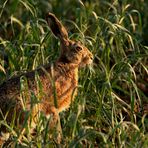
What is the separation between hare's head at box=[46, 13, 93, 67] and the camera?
7.64 metres

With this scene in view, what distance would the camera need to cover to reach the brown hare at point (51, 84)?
704cm

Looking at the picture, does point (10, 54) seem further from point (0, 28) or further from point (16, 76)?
point (0, 28)

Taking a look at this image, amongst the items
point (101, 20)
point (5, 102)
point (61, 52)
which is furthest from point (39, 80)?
point (101, 20)

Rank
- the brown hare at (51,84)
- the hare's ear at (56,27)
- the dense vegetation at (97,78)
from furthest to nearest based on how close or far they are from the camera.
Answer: the hare's ear at (56,27) < the brown hare at (51,84) < the dense vegetation at (97,78)

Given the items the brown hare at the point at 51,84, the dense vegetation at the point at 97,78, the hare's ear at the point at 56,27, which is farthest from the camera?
the hare's ear at the point at 56,27

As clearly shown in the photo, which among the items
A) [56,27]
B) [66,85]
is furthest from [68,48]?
[66,85]

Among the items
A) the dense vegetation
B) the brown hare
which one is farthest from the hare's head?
the dense vegetation

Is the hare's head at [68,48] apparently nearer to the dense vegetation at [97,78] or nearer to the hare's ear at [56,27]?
the hare's ear at [56,27]

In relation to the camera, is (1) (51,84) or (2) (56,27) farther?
(2) (56,27)

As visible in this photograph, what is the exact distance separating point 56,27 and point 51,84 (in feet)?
1.77

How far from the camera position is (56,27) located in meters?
7.62

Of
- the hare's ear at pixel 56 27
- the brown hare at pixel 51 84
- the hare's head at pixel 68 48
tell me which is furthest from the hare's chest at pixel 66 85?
the hare's ear at pixel 56 27

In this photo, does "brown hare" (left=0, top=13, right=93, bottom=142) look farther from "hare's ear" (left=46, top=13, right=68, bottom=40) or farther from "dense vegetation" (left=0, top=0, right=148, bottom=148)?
"dense vegetation" (left=0, top=0, right=148, bottom=148)

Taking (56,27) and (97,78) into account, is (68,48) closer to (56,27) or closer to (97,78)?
(56,27)
